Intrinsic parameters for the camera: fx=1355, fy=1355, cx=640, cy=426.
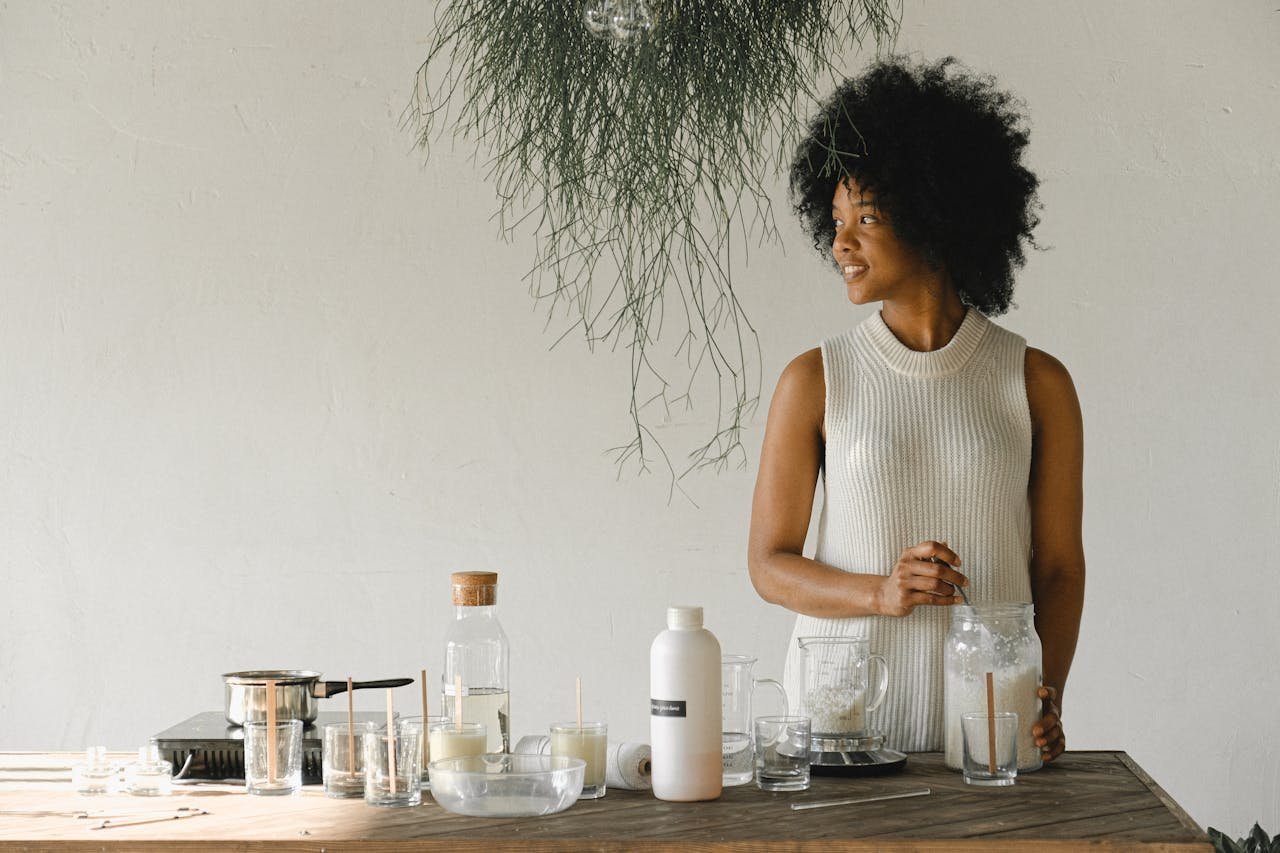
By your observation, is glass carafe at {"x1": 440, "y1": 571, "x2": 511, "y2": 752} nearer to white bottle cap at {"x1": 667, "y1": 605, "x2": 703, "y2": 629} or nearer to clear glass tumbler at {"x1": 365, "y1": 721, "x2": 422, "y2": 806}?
clear glass tumbler at {"x1": 365, "y1": 721, "x2": 422, "y2": 806}

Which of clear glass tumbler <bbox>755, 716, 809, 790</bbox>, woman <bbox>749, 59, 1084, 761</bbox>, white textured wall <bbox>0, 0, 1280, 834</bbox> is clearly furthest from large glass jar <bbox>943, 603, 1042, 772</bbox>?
white textured wall <bbox>0, 0, 1280, 834</bbox>

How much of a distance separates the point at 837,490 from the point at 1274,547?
1695 millimetres

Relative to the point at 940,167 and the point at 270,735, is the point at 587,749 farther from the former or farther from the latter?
the point at 940,167

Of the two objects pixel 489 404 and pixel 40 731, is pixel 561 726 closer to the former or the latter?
pixel 489 404

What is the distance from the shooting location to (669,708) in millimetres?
1448

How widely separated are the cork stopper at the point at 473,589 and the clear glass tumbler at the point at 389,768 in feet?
0.52

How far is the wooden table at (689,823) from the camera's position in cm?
130

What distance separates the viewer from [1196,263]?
324cm

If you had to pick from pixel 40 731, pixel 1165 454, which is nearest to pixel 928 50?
pixel 1165 454

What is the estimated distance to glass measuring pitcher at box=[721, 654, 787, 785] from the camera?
154 cm

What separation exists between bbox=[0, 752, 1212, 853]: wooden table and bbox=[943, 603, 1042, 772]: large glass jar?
0.09 metres

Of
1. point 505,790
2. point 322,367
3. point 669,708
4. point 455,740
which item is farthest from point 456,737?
point 322,367

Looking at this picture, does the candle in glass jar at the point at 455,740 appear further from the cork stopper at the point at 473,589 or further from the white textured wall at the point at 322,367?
the white textured wall at the point at 322,367

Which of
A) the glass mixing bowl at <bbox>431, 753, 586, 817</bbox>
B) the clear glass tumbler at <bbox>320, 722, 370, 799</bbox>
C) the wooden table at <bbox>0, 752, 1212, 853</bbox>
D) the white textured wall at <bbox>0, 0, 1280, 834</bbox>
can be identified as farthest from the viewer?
the white textured wall at <bbox>0, 0, 1280, 834</bbox>
